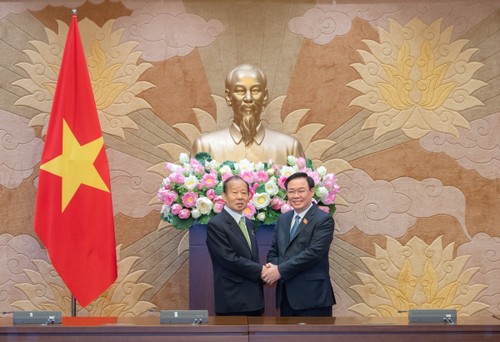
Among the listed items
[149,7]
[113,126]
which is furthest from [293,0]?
[113,126]

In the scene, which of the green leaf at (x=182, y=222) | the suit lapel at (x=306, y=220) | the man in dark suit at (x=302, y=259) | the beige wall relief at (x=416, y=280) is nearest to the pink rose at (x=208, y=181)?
the green leaf at (x=182, y=222)

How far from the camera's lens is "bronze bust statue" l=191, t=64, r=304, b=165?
5516mm

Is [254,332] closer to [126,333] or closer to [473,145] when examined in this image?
[126,333]

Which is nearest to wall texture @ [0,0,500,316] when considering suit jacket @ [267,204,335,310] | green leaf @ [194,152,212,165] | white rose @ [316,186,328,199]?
green leaf @ [194,152,212,165]

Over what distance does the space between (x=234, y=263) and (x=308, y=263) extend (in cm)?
38

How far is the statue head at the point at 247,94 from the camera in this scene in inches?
217

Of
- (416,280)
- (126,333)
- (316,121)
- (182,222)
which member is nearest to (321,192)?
(182,222)

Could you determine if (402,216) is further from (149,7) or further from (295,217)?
(149,7)

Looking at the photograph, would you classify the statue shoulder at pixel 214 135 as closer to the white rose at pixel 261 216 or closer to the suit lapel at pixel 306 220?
the white rose at pixel 261 216

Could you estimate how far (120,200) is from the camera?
5895mm

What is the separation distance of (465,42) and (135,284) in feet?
9.64

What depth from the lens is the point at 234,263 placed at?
4.24 metres

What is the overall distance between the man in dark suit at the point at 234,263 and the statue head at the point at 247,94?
47.9 inches

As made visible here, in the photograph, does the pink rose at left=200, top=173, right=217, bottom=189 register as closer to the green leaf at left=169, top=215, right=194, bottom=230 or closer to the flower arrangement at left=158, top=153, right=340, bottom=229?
the flower arrangement at left=158, top=153, right=340, bottom=229
